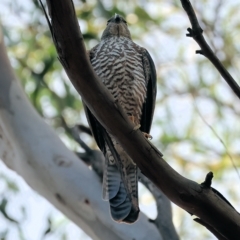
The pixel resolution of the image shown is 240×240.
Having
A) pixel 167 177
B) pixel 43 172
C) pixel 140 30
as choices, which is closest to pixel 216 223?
pixel 167 177

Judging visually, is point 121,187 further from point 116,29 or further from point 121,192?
point 116,29

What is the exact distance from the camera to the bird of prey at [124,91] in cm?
242

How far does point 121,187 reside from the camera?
7.63 feet

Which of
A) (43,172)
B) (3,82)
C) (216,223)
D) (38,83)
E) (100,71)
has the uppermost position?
(38,83)

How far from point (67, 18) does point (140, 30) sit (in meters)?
3.20

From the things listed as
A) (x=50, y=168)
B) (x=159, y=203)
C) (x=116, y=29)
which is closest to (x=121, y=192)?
(x=159, y=203)

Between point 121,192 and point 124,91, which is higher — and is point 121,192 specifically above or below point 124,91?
below

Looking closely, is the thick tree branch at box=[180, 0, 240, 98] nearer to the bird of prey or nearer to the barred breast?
the bird of prey

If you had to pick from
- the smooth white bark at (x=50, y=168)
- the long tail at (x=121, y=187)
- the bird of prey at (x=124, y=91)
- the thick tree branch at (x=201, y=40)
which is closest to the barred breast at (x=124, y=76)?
the bird of prey at (x=124, y=91)

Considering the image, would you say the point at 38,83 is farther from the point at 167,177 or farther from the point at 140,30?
the point at 167,177

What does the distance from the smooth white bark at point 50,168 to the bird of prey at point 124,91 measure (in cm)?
14

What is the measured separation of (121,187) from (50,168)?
0.45 m

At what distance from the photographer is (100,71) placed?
8.67ft

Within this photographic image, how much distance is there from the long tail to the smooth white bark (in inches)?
5.3
